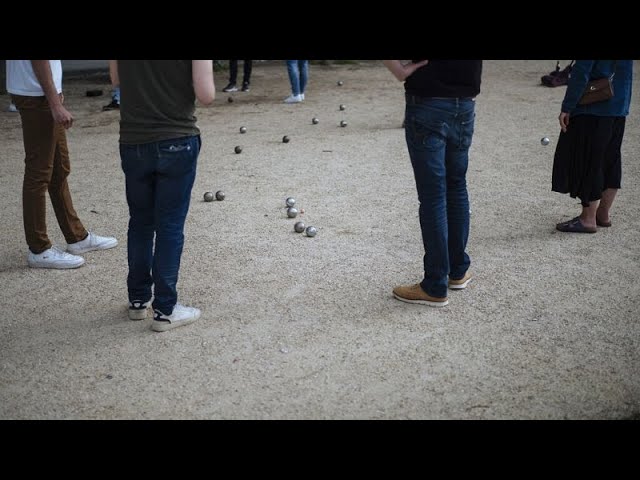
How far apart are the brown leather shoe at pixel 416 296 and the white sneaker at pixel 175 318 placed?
1581 millimetres

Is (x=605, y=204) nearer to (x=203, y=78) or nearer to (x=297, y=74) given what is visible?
(x=203, y=78)

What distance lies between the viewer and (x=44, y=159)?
5742 millimetres

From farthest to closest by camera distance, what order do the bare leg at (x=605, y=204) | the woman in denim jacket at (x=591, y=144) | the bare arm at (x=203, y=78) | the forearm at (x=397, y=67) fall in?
the bare leg at (x=605, y=204), the woman in denim jacket at (x=591, y=144), the forearm at (x=397, y=67), the bare arm at (x=203, y=78)

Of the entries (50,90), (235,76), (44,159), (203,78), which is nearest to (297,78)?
(235,76)

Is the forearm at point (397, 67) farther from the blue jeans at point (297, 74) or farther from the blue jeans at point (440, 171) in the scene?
the blue jeans at point (297, 74)

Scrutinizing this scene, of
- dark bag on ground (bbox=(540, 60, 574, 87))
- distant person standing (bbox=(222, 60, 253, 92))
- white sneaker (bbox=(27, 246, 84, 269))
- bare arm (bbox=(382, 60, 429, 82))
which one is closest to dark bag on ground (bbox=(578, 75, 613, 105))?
bare arm (bbox=(382, 60, 429, 82))

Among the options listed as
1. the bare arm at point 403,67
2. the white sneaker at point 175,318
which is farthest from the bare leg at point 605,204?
the white sneaker at point 175,318

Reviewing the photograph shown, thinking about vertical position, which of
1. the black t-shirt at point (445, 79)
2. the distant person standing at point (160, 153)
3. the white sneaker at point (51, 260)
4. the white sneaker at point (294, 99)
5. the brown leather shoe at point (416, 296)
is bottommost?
the white sneaker at point (51, 260)

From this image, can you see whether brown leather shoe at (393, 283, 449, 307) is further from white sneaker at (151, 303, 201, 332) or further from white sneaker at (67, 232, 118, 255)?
white sneaker at (67, 232, 118, 255)

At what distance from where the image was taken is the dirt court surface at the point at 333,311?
4.05 meters
